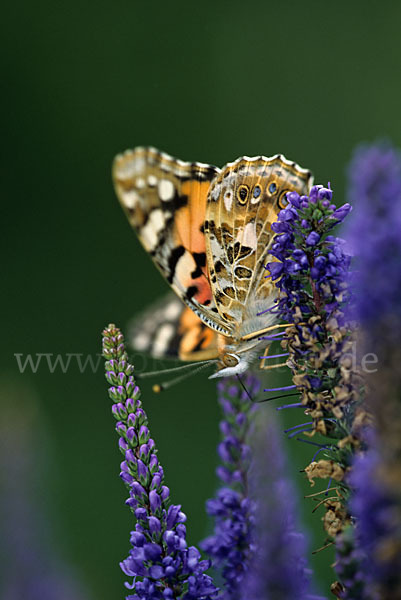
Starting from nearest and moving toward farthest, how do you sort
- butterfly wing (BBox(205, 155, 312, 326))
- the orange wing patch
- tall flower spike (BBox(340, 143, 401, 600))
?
tall flower spike (BBox(340, 143, 401, 600))
butterfly wing (BBox(205, 155, 312, 326))
the orange wing patch

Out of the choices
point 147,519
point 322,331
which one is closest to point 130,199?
point 322,331

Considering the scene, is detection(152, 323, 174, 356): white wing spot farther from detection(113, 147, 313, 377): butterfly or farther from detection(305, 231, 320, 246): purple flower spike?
detection(305, 231, 320, 246): purple flower spike

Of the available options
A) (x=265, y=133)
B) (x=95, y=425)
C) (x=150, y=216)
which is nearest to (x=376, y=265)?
(x=150, y=216)

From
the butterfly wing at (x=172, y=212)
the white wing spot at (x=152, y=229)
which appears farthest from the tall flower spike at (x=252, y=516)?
the white wing spot at (x=152, y=229)

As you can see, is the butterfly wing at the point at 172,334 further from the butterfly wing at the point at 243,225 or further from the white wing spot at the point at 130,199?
the white wing spot at the point at 130,199

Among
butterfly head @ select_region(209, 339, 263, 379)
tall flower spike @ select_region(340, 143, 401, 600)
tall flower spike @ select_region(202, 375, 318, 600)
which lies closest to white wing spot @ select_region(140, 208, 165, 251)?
butterfly head @ select_region(209, 339, 263, 379)

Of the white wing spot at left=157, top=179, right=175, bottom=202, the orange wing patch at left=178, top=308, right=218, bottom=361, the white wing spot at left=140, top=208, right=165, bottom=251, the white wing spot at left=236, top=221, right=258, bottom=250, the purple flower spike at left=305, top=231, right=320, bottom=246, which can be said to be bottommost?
the orange wing patch at left=178, top=308, right=218, bottom=361

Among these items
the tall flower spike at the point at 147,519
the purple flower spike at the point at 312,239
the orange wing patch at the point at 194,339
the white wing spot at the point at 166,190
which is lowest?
the tall flower spike at the point at 147,519
